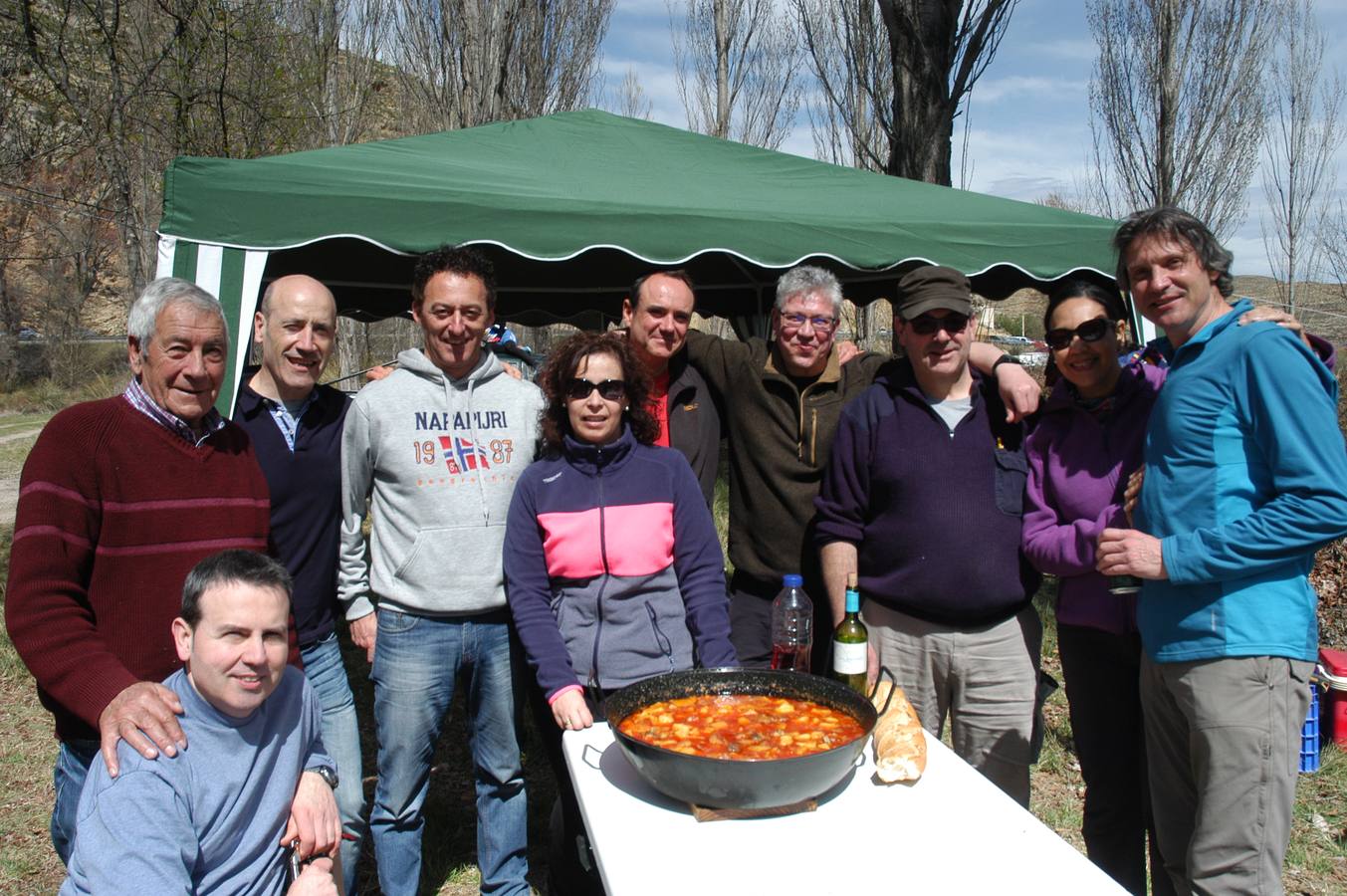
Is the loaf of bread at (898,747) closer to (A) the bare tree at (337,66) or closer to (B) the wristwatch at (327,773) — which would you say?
(B) the wristwatch at (327,773)

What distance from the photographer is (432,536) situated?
8.07 ft

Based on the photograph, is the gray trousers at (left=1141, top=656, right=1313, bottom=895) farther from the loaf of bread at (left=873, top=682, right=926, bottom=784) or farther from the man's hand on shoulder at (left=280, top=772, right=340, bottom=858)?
the man's hand on shoulder at (left=280, top=772, right=340, bottom=858)

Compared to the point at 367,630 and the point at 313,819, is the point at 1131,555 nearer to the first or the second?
the point at 313,819

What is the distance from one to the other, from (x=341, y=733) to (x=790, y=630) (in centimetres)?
131

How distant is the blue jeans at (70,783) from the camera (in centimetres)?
184

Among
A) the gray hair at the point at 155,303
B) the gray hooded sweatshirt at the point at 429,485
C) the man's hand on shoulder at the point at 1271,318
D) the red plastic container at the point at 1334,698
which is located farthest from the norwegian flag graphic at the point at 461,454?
the red plastic container at the point at 1334,698

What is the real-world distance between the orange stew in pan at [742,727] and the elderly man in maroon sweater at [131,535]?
74 cm

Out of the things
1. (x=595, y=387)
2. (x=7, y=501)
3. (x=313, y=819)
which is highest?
(x=595, y=387)

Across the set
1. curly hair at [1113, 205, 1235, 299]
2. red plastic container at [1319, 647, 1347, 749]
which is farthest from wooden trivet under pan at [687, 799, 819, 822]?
red plastic container at [1319, 647, 1347, 749]

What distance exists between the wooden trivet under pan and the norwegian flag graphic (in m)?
1.21

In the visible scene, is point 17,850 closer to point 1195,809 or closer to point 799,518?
point 799,518

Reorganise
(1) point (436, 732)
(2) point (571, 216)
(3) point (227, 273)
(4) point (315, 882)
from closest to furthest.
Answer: (4) point (315, 882)
(1) point (436, 732)
(3) point (227, 273)
(2) point (571, 216)

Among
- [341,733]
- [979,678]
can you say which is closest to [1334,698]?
[979,678]

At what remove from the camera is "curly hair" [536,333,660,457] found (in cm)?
238
